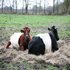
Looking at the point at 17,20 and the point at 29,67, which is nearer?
the point at 29,67

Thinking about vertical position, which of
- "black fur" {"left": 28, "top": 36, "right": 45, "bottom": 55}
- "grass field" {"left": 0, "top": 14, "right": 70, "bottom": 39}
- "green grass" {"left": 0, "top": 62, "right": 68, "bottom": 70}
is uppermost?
"grass field" {"left": 0, "top": 14, "right": 70, "bottom": 39}

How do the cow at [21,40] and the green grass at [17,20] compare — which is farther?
the green grass at [17,20]

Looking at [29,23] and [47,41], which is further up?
[29,23]

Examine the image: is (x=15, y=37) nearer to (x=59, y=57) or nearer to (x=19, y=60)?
(x=19, y=60)

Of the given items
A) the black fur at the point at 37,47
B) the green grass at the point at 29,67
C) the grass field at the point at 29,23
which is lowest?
the green grass at the point at 29,67

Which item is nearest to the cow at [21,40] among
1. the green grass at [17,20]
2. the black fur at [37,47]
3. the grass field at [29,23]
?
the black fur at [37,47]

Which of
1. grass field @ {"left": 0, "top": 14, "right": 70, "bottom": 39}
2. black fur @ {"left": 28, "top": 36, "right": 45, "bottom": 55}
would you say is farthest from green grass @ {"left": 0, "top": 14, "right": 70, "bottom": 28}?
black fur @ {"left": 28, "top": 36, "right": 45, "bottom": 55}

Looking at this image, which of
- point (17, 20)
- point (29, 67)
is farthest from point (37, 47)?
point (17, 20)

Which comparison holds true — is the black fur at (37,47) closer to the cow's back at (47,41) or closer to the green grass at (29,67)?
the cow's back at (47,41)

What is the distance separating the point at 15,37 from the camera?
229 inches

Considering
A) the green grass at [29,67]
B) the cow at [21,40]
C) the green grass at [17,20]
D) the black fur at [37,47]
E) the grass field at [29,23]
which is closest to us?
the green grass at [29,67]

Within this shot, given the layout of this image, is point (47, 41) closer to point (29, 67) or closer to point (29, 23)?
point (29, 67)

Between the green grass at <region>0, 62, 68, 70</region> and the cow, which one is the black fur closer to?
the green grass at <region>0, 62, 68, 70</region>

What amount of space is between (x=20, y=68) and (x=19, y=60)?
0.64 m
